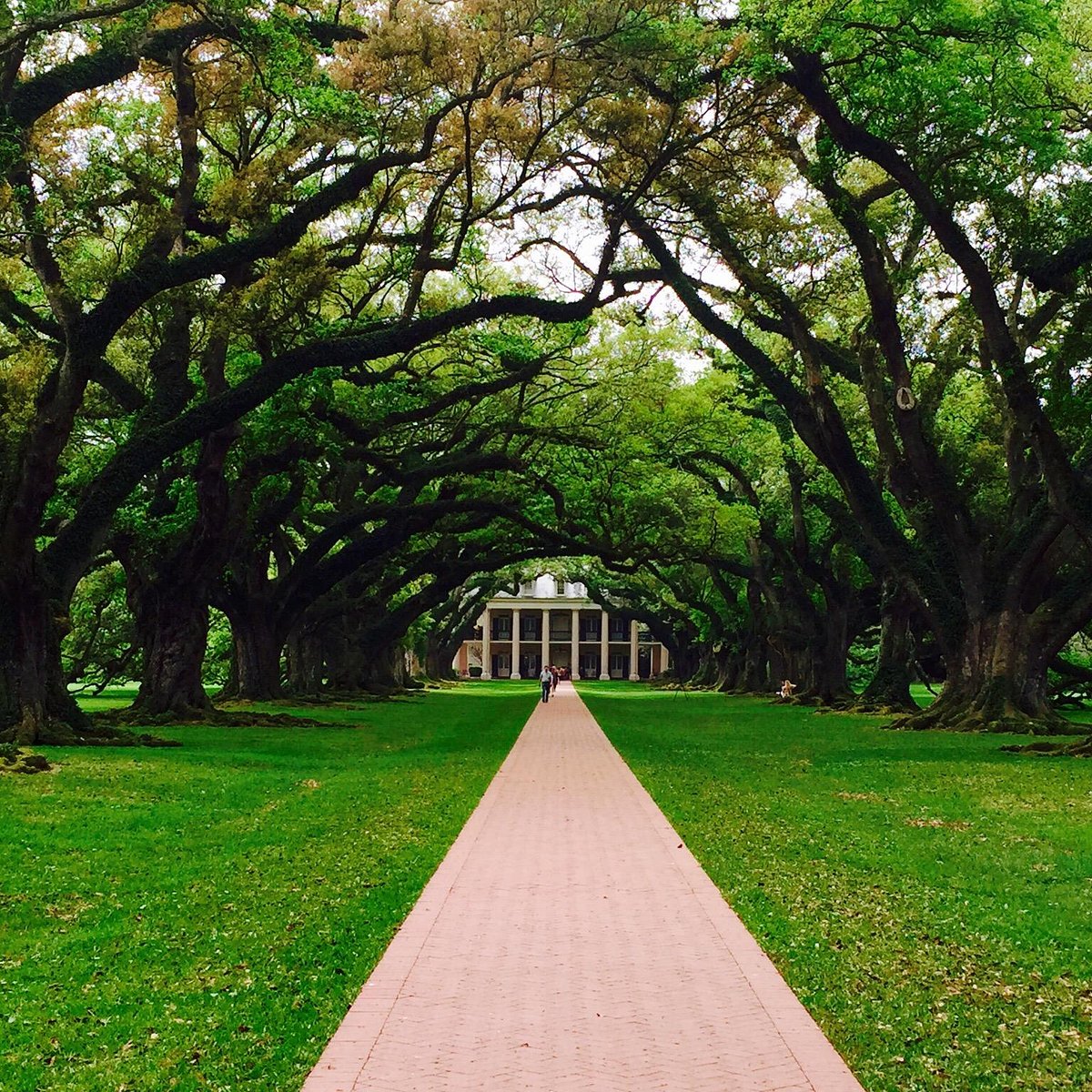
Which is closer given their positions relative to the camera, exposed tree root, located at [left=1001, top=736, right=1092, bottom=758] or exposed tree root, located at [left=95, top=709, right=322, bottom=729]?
exposed tree root, located at [left=1001, top=736, right=1092, bottom=758]

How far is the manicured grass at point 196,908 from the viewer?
5004mm

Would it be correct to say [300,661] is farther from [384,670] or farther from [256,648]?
[384,670]

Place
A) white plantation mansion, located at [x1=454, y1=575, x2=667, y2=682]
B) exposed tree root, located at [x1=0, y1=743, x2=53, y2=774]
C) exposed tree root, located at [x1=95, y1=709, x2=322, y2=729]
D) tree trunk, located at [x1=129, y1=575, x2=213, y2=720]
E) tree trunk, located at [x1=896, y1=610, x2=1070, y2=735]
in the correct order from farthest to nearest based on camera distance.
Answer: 1. white plantation mansion, located at [x1=454, y1=575, x2=667, y2=682]
2. tree trunk, located at [x1=129, y1=575, x2=213, y2=720]
3. exposed tree root, located at [x1=95, y1=709, x2=322, y2=729]
4. tree trunk, located at [x1=896, y1=610, x2=1070, y2=735]
5. exposed tree root, located at [x1=0, y1=743, x2=53, y2=774]

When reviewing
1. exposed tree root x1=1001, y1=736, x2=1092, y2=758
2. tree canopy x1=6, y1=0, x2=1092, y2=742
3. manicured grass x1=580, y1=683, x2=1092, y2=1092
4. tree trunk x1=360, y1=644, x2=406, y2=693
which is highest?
tree canopy x1=6, y1=0, x2=1092, y2=742

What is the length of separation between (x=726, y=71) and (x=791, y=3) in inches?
83.3

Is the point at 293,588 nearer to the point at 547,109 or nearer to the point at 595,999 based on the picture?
the point at 547,109

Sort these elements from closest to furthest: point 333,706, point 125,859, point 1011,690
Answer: point 125,859
point 1011,690
point 333,706

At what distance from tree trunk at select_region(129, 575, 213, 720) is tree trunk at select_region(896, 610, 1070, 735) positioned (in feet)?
50.2

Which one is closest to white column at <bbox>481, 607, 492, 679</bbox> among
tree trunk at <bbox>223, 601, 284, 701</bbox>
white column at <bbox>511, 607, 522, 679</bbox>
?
white column at <bbox>511, 607, 522, 679</bbox>

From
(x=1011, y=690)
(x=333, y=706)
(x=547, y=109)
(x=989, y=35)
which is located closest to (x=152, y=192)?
(x=547, y=109)

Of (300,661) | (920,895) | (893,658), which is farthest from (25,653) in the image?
(893,658)

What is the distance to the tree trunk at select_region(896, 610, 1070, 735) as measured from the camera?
2389 cm

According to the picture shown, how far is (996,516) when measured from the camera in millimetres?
30141

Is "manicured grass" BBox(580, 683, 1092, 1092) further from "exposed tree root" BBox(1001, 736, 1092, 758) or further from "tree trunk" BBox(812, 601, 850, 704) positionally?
"tree trunk" BBox(812, 601, 850, 704)
